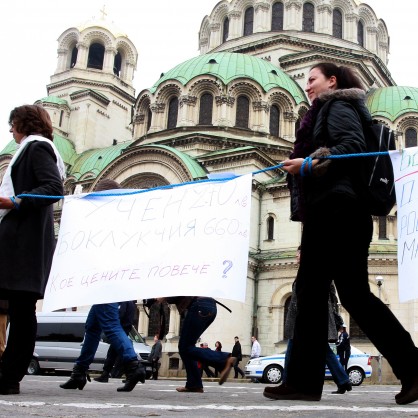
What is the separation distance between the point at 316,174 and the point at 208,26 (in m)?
39.7

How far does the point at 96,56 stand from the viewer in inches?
1699

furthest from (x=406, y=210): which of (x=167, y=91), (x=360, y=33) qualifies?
A: (x=360, y=33)

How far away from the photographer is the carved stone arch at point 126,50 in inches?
1692

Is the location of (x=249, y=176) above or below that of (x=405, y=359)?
above

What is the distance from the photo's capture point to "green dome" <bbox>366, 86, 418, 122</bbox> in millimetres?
32156

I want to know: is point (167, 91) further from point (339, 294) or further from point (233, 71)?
point (339, 294)

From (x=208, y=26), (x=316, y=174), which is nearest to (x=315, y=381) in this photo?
(x=316, y=174)

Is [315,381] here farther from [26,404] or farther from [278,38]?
[278,38]

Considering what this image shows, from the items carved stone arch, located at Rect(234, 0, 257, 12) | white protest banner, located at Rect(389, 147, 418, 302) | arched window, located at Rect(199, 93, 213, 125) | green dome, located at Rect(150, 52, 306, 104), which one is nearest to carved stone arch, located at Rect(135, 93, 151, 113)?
green dome, located at Rect(150, 52, 306, 104)

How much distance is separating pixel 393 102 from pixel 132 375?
3077 cm

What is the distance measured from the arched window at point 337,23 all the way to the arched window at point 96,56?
16.3 meters

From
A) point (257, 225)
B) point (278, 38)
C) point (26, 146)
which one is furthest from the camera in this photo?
point (278, 38)

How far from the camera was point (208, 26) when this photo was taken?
41750 mm

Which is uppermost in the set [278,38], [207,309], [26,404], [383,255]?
[278,38]
